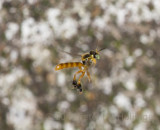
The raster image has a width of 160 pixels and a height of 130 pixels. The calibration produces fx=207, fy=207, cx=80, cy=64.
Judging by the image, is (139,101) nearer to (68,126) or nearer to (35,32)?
(68,126)

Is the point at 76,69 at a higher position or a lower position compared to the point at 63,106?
higher

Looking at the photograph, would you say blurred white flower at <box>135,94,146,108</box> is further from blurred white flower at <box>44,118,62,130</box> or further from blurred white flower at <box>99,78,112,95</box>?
blurred white flower at <box>44,118,62,130</box>

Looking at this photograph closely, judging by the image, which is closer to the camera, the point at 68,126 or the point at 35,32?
the point at 68,126

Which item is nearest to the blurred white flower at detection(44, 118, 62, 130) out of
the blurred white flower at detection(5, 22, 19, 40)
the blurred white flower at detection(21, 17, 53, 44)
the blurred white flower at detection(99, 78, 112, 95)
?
the blurred white flower at detection(99, 78, 112, 95)

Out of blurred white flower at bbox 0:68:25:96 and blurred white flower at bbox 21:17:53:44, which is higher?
blurred white flower at bbox 21:17:53:44

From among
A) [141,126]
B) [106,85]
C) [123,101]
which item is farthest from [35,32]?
[141,126]

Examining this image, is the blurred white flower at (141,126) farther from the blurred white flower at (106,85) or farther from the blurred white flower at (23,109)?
the blurred white flower at (23,109)

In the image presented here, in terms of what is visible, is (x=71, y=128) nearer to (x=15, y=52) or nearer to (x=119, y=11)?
(x=15, y=52)

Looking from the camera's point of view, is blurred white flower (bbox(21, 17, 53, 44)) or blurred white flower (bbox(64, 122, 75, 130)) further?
blurred white flower (bbox(21, 17, 53, 44))

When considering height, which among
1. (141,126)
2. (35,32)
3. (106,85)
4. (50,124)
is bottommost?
(141,126)
